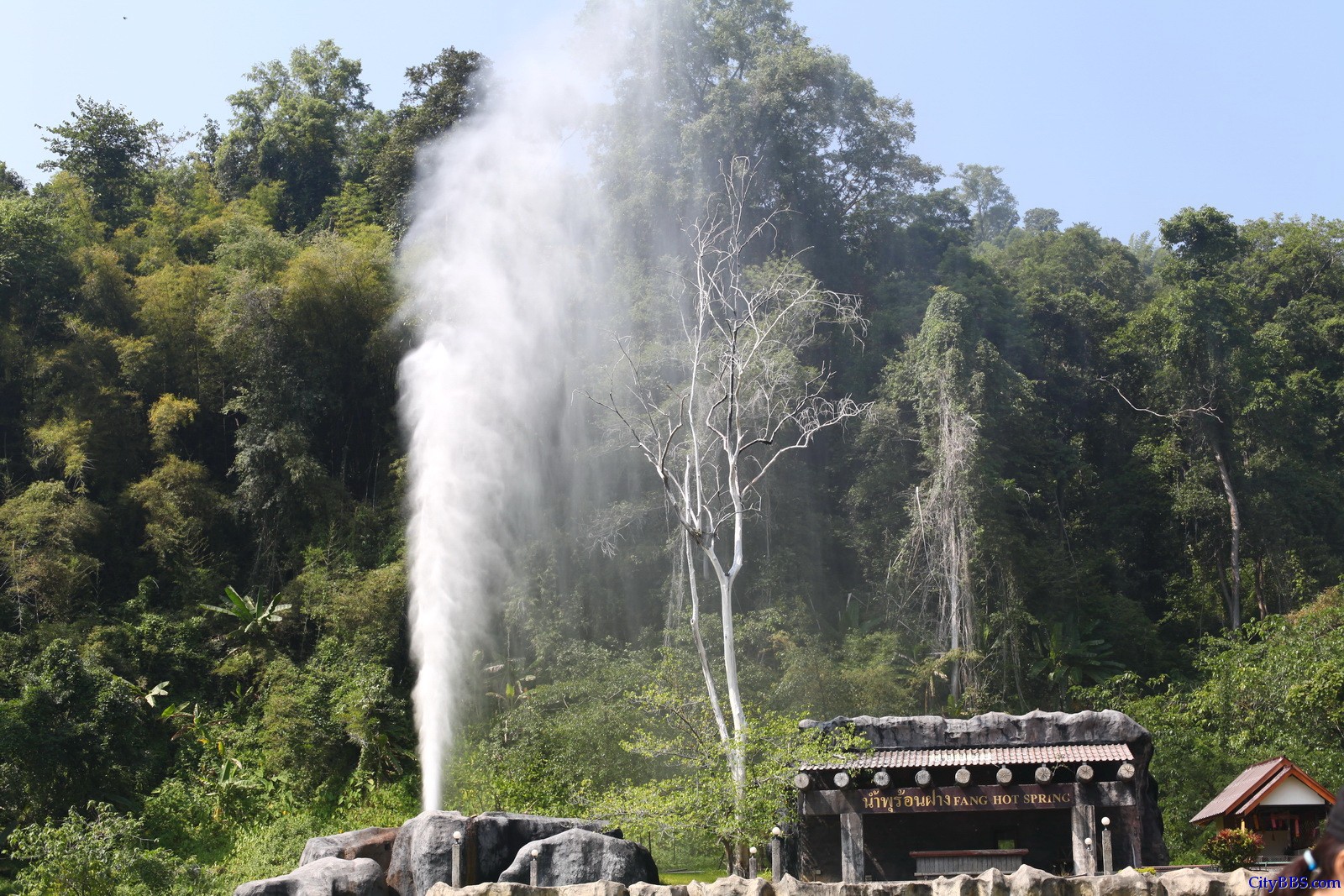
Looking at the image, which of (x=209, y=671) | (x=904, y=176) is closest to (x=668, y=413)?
(x=209, y=671)

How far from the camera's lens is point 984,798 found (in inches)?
637

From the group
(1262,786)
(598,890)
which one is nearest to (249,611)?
(598,890)

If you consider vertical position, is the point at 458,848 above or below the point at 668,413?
below

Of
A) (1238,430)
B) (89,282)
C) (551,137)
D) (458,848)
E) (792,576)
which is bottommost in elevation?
(458,848)

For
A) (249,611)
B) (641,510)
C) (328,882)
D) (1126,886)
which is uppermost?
(641,510)

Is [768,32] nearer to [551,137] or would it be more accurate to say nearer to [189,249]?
[551,137]

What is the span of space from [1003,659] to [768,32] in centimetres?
1964

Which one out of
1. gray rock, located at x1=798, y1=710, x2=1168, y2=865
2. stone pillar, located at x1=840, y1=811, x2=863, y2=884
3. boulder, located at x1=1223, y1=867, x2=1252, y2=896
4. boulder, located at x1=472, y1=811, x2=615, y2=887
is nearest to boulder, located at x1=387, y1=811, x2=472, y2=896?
boulder, located at x1=472, y1=811, x2=615, y2=887

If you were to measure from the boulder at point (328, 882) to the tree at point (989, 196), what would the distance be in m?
57.4

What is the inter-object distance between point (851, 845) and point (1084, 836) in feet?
9.37

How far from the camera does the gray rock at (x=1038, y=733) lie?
651 inches

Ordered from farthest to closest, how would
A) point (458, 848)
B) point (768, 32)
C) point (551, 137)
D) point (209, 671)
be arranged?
point (768, 32) → point (551, 137) → point (209, 671) → point (458, 848)

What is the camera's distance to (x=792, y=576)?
28.8m

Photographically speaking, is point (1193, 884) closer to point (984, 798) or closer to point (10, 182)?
point (984, 798)
